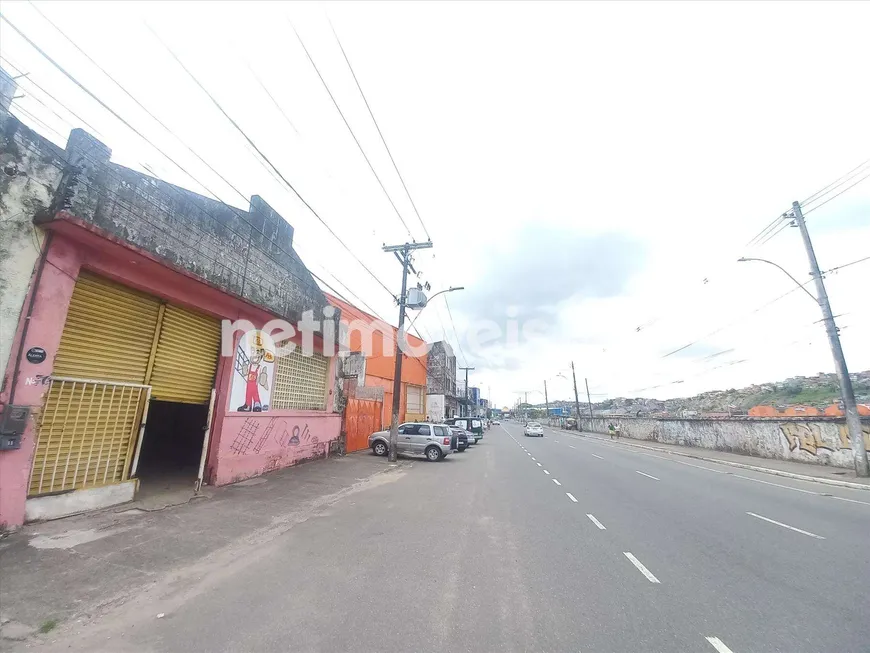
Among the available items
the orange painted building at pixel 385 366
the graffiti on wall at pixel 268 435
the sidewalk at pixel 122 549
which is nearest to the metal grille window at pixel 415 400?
the orange painted building at pixel 385 366

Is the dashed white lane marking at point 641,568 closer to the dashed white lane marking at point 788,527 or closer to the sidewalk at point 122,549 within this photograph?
the dashed white lane marking at point 788,527

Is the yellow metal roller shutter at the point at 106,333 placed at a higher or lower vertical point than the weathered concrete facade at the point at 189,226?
lower

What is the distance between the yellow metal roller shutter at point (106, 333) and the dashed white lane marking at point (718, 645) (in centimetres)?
981

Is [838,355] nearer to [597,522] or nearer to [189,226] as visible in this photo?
[597,522]

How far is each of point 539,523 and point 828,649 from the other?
4629 mm

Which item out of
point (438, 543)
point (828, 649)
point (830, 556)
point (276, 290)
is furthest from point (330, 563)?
point (276, 290)

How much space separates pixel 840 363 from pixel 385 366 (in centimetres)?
2352

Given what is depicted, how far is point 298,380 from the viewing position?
14.5 metres

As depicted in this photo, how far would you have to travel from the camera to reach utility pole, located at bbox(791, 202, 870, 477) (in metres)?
15.0

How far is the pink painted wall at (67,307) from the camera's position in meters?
6.10

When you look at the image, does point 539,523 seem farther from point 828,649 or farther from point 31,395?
point 31,395

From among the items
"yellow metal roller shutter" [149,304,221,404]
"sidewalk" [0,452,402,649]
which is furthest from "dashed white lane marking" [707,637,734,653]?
"yellow metal roller shutter" [149,304,221,404]

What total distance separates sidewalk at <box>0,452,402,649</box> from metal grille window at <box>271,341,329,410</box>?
158 inches

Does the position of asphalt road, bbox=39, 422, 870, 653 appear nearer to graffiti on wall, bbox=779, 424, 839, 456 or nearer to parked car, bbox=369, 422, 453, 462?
parked car, bbox=369, 422, 453, 462
